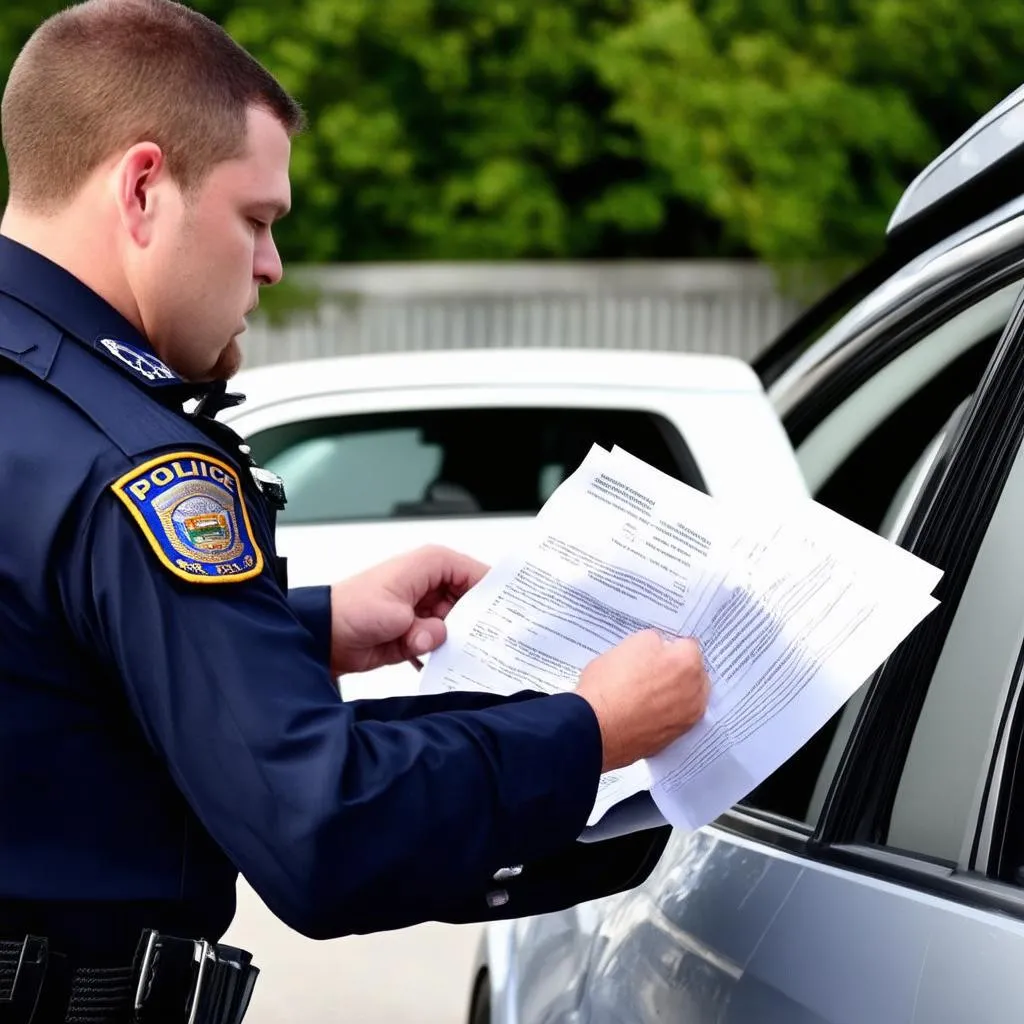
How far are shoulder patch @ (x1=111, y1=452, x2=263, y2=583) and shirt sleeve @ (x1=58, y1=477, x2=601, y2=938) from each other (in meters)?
0.01

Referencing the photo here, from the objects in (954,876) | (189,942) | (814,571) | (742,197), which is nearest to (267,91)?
(814,571)

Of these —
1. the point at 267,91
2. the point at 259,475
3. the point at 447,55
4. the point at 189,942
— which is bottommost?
the point at 189,942

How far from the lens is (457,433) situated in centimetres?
529

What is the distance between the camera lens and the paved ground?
4.39 metres

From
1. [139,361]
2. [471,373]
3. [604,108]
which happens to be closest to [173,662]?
[139,361]

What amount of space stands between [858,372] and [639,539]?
1025 mm

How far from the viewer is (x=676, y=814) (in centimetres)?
157

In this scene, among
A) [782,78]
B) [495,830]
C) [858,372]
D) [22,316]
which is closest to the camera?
[495,830]

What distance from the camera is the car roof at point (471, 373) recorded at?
5.09 meters

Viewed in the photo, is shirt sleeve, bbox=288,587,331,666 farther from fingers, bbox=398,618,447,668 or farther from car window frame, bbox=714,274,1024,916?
car window frame, bbox=714,274,1024,916

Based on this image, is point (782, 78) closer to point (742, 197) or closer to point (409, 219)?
Answer: point (742, 197)

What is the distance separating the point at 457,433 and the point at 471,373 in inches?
Result: 7.6

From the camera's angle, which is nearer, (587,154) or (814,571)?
(814,571)

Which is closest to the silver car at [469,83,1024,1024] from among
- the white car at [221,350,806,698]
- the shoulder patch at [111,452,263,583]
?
the shoulder patch at [111,452,263,583]
